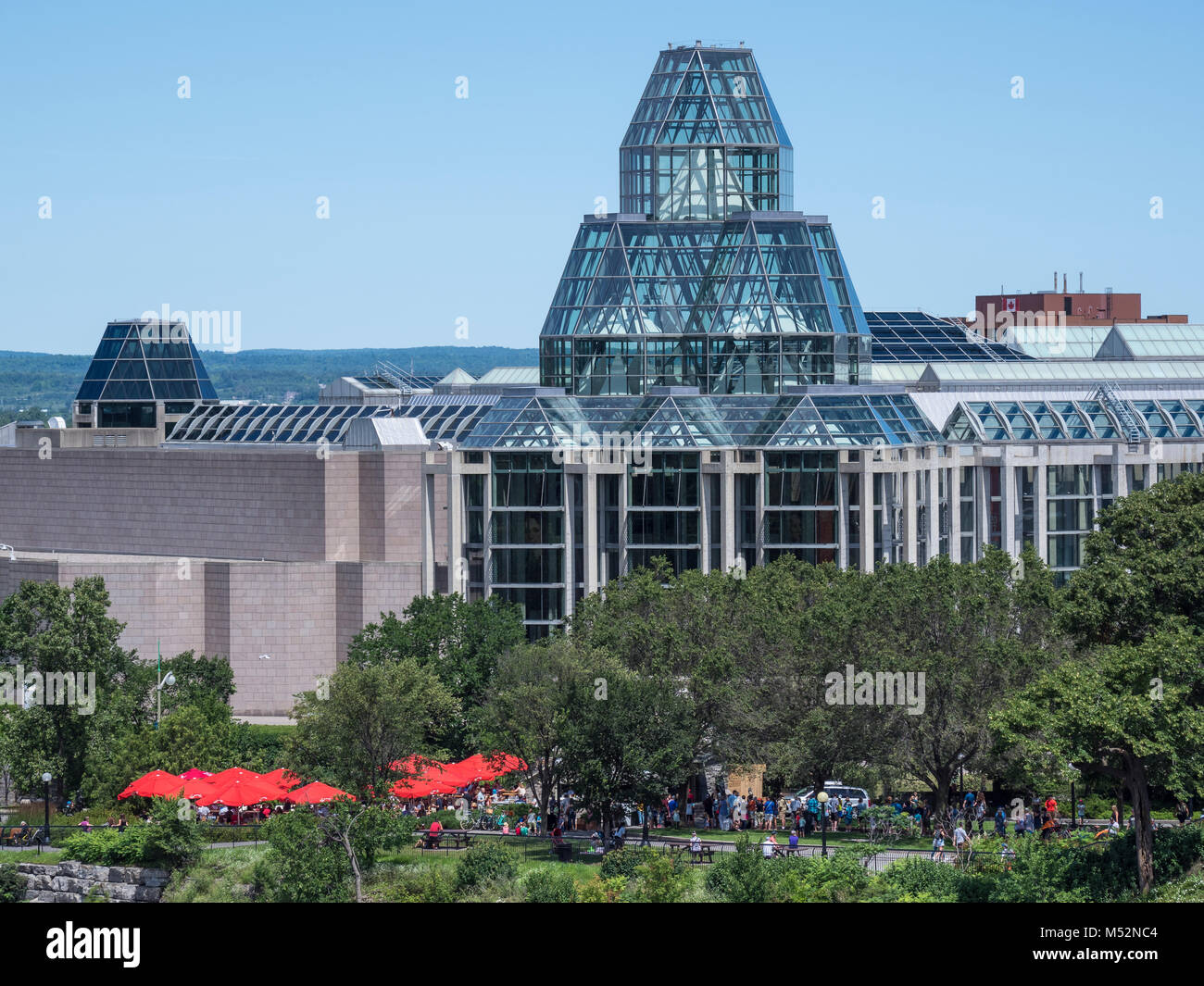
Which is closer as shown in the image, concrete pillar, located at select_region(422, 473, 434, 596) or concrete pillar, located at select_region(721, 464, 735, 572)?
concrete pillar, located at select_region(721, 464, 735, 572)

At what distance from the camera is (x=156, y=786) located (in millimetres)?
67938

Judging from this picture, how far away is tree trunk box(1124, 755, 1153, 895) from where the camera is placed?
164 ft

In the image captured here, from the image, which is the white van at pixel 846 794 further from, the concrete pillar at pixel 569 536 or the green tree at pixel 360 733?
the concrete pillar at pixel 569 536

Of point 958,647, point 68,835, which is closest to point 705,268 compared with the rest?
point 958,647

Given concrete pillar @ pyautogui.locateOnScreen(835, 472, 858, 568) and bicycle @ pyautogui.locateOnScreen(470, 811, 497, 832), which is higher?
concrete pillar @ pyautogui.locateOnScreen(835, 472, 858, 568)

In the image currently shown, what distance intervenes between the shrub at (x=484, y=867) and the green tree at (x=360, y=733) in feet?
27.4

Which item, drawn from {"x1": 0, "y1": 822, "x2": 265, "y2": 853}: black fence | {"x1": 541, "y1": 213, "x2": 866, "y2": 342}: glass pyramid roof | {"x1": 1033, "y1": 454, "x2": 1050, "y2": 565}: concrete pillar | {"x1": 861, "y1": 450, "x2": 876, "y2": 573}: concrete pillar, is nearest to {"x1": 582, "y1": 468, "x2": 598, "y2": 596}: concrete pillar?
{"x1": 541, "y1": 213, "x2": 866, "y2": 342}: glass pyramid roof

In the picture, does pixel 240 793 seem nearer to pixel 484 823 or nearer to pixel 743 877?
pixel 484 823

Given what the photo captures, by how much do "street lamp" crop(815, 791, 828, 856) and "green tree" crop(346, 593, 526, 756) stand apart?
57.1ft

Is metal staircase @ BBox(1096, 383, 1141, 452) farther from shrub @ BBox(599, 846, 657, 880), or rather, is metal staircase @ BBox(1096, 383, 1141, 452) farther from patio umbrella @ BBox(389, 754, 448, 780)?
shrub @ BBox(599, 846, 657, 880)

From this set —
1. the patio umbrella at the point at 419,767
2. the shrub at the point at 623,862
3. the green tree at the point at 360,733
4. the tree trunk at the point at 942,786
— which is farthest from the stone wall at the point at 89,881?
the tree trunk at the point at 942,786

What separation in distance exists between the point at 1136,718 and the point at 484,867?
17524mm

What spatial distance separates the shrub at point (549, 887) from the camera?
172 feet
